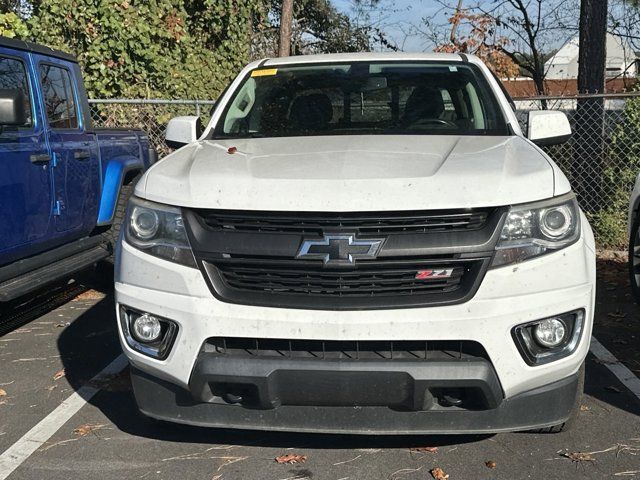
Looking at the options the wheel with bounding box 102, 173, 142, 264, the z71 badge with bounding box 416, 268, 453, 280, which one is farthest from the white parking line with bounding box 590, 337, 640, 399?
the wheel with bounding box 102, 173, 142, 264

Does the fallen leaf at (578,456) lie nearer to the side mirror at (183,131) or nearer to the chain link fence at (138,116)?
the side mirror at (183,131)

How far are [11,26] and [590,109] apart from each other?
771 cm

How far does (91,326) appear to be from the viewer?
5.98 metres

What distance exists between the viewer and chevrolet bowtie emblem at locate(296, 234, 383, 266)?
3.01 m

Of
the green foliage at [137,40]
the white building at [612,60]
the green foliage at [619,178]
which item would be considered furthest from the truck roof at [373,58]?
the white building at [612,60]

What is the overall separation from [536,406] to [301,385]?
3.17ft

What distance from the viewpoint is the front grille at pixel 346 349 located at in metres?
3.01

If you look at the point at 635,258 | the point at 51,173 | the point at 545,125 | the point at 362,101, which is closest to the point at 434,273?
the point at 545,125

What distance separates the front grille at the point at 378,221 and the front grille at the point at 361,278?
14 cm

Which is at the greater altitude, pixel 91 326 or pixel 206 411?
pixel 206 411

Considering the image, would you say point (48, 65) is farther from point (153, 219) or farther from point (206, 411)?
point (206, 411)

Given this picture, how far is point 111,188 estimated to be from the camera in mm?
6707

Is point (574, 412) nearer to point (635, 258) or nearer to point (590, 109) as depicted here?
point (635, 258)

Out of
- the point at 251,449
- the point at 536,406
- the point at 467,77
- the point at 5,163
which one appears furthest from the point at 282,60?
the point at 536,406
